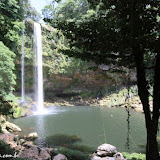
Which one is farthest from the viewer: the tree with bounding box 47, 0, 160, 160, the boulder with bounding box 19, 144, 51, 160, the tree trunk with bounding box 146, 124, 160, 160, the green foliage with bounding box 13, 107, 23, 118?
the green foliage with bounding box 13, 107, 23, 118

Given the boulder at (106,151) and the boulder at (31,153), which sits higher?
the boulder at (31,153)

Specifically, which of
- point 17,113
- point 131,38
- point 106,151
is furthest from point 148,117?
point 17,113

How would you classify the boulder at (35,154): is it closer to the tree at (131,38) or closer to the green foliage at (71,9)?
the tree at (131,38)

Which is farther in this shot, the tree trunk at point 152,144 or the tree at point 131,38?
the tree trunk at point 152,144

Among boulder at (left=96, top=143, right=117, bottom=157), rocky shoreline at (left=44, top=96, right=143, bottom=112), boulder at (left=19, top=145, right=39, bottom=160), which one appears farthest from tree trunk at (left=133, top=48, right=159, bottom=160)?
rocky shoreline at (left=44, top=96, right=143, bottom=112)

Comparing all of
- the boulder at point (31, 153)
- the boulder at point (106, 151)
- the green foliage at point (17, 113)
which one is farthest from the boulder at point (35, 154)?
the green foliage at point (17, 113)

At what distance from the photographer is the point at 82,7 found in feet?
86.8

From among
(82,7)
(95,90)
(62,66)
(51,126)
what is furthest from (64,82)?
(51,126)

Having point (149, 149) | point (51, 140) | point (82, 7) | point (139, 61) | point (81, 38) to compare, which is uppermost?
point (82, 7)

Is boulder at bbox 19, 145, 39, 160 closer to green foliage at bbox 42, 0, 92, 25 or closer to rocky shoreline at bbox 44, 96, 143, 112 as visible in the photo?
rocky shoreline at bbox 44, 96, 143, 112

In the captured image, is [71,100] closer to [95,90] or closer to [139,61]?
[95,90]

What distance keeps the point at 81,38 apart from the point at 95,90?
23197 millimetres

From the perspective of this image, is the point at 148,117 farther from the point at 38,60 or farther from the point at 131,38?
the point at 38,60

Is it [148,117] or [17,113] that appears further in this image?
[17,113]
